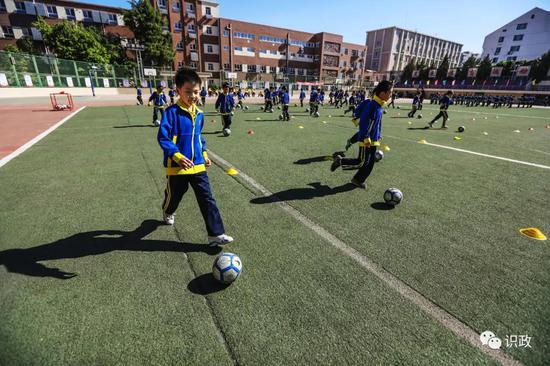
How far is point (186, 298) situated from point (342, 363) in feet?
5.40

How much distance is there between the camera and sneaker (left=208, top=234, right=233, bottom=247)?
363 centimetres

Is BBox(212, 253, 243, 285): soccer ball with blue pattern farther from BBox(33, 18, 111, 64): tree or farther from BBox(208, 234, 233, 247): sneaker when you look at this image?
BBox(33, 18, 111, 64): tree

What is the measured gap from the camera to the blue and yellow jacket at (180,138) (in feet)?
10.9

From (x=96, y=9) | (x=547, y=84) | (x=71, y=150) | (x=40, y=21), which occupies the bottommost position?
(x=71, y=150)

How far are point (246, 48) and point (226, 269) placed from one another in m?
68.0

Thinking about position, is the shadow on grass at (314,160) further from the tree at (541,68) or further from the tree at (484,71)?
the tree at (484,71)

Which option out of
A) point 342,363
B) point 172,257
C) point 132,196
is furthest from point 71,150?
point 342,363

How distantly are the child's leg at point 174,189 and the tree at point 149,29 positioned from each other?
5548cm

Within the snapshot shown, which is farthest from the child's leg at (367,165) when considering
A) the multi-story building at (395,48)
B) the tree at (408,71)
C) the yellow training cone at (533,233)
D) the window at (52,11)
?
the multi-story building at (395,48)

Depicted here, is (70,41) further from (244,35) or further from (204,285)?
(204,285)

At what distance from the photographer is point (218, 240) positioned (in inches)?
143

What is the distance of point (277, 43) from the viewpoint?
67062mm

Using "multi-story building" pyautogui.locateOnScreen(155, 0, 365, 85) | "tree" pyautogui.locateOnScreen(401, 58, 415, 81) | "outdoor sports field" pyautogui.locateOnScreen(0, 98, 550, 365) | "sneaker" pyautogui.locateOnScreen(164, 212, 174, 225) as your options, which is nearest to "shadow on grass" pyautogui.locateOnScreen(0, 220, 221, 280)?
"outdoor sports field" pyautogui.locateOnScreen(0, 98, 550, 365)

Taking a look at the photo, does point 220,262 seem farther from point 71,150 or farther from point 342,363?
point 71,150
